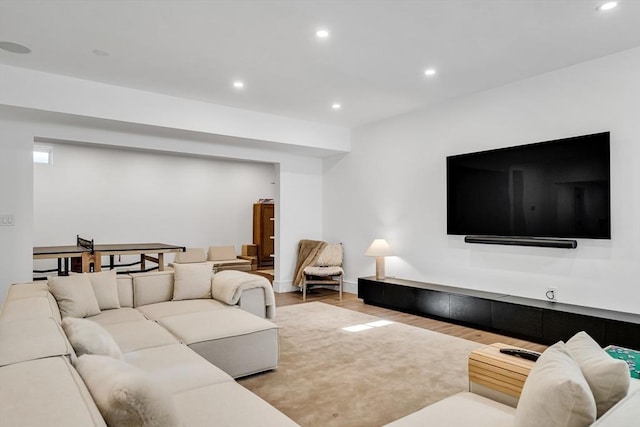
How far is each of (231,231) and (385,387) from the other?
24.5 ft

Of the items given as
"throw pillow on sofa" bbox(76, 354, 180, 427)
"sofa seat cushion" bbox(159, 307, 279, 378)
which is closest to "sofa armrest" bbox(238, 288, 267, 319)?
"sofa seat cushion" bbox(159, 307, 279, 378)

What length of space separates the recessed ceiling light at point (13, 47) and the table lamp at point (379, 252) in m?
4.48

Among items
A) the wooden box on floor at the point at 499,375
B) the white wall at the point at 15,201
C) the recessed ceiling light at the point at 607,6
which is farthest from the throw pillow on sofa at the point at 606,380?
the white wall at the point at 15,201

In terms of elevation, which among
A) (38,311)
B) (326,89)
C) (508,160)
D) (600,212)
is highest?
(326,89)

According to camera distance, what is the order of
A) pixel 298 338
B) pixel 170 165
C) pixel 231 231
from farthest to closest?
pixel 231 231, pixel 170 165, pixel 298 338

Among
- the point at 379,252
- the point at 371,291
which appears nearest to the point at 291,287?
the point at 371,291

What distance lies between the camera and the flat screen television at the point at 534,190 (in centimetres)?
376

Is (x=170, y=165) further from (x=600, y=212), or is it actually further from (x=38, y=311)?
(x=600, y=212)

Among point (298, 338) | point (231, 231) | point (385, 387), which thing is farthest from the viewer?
point (231, 231)

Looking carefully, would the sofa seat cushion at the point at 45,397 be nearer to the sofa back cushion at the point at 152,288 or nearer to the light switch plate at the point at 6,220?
the sofa back cushion at the point at 152,288

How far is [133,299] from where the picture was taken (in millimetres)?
3887

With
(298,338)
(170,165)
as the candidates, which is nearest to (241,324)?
(298,338)

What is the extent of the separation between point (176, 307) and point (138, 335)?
35.8 inches

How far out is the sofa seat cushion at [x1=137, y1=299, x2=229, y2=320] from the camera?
3.48m
